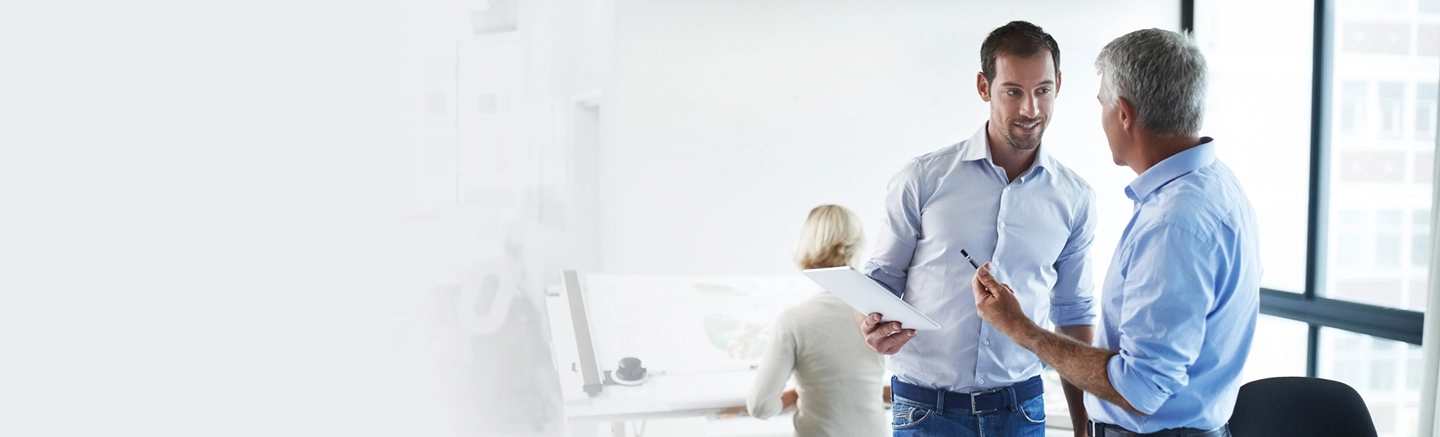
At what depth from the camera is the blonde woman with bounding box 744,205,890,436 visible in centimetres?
245

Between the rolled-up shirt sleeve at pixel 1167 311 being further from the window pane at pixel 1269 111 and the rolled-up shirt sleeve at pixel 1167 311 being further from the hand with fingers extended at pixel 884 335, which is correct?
the window pane at pixel 1269 111

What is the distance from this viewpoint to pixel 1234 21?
12.5ft

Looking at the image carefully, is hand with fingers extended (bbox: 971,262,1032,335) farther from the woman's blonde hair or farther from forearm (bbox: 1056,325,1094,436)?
the woman's blonde hair

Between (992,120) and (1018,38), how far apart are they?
16 centimetres

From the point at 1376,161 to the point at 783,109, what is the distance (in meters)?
2.19

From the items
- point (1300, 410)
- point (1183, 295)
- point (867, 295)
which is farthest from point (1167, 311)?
point (1300, 410)

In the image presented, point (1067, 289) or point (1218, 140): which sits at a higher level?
point (1218, 140)

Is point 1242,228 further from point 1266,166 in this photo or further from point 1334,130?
point 1266,166

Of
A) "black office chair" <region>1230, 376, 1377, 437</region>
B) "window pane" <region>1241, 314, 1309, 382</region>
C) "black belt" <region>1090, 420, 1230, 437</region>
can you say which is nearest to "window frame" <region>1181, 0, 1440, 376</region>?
"window pane" <region>1241, 314, 1309, 382</region>

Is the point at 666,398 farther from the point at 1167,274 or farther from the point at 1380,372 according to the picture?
the point at 1380,372

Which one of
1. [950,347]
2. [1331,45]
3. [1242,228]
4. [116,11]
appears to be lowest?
[950,347]

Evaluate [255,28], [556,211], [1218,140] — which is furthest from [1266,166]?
[255,28]

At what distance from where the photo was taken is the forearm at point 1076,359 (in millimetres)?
1270

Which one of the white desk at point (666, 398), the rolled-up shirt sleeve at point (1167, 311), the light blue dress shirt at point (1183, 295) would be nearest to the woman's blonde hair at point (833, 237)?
the white desk at point (666, 398)
